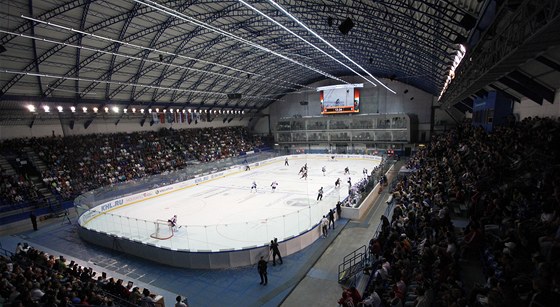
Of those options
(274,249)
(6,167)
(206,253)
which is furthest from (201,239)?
(6,167)

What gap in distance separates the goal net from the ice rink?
0.06 meters

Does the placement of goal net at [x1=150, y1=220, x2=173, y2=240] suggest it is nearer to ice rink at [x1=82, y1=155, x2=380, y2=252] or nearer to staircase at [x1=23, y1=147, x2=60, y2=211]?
ice rink at [x1=82, y1=155, x2=380, y2=252]

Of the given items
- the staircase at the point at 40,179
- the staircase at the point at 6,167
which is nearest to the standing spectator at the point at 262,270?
the staircase at the point at 40,179

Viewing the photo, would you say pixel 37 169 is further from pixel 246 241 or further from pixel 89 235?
pixel 246 241

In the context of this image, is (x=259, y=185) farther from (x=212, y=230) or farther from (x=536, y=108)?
(x=536, y=108)

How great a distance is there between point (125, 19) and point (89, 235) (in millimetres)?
15130

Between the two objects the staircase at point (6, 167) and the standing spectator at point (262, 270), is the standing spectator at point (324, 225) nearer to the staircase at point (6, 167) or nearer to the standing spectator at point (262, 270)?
the standing spectator at point (262, 270)

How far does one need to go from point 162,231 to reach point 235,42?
2206 cm

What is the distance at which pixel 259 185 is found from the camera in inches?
1176

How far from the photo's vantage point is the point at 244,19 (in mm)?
25375

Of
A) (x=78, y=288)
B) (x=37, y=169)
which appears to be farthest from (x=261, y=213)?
(x=37, y=169)

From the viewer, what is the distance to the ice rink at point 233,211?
13.7 meters

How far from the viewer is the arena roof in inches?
426

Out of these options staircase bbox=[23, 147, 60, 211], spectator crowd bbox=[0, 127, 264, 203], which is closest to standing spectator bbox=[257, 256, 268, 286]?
staircase bbox=[23, 147, 60, 211]
